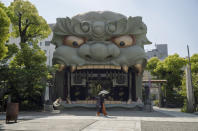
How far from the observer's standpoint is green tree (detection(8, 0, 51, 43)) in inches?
872

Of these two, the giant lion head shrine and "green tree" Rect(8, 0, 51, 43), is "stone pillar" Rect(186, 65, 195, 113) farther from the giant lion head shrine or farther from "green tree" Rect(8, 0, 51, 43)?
"green tree" Rect(8, 0, 51, 43)

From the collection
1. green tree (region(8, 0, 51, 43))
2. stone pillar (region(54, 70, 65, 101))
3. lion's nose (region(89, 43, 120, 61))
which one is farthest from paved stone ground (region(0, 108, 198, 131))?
green tree (region(8, 0, 51, 43))

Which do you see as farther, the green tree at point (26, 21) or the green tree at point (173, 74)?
the green tree at point (173, 74)

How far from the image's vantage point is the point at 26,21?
76.1 feet

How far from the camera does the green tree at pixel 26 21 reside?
872 inches

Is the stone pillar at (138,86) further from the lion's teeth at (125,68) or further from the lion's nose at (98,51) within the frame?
the lion's nose at (98,51)

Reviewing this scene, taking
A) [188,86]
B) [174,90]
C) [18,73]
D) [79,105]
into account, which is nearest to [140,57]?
[188,86]

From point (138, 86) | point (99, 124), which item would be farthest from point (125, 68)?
point (99, 124)

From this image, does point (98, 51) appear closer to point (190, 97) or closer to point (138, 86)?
point (138, 86)

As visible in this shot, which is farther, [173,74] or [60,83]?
[173,74]

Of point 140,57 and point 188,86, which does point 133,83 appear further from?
point 188,86

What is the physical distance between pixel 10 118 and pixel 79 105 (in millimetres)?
12060

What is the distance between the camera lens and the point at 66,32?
22.8 m

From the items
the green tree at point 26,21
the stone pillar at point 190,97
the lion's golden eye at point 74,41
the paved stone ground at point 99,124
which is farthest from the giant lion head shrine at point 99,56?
the paved stone ground at point 99,124
